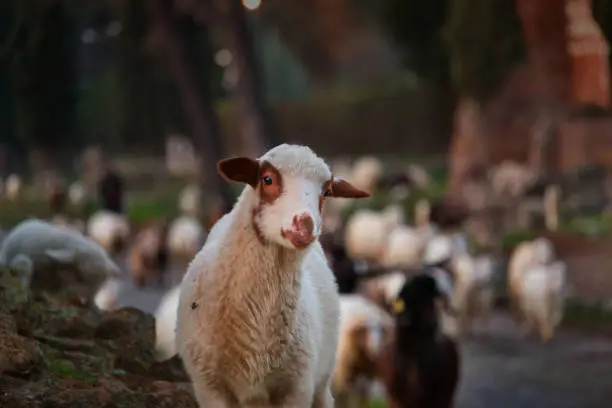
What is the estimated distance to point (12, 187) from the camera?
5160 mm

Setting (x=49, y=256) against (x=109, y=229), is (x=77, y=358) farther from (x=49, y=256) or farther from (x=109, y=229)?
(x=109, y=229)

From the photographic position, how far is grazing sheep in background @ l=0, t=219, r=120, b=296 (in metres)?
3.49

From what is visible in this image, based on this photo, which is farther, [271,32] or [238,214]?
[271,32]

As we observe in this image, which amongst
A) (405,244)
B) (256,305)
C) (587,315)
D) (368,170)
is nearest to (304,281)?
(256,305)

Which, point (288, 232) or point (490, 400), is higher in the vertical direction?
point (288, 232)

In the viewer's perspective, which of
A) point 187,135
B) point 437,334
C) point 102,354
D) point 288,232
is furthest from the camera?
point 187,135

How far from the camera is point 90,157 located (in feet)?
18.9

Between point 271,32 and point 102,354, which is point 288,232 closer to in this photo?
point 102,354

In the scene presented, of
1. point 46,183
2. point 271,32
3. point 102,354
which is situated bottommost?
point 102,354

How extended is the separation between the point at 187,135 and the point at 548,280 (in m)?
2.58

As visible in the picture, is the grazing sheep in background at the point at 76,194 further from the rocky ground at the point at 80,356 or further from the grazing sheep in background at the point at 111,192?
the rocky ground at the point at 80,356

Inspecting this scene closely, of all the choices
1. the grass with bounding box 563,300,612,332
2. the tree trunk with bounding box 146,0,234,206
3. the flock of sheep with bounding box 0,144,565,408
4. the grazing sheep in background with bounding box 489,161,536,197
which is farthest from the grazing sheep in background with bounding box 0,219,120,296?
the grass with bounding box 563,300,612,332

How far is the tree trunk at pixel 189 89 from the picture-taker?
16.8ft

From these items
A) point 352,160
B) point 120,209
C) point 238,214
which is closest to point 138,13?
point 120,209
